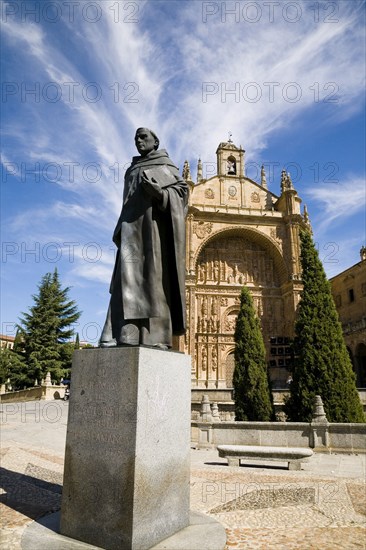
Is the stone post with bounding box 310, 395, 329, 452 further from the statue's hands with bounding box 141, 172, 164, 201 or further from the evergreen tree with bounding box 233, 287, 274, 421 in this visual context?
the statue's hands with bounding box 141, 172, 164, 201

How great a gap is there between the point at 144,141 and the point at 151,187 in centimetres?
71

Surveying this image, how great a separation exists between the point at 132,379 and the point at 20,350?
→ 33.7 meters

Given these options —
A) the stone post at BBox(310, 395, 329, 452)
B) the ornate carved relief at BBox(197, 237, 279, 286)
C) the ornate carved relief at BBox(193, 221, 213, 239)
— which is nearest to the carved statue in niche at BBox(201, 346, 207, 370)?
the ornate carved relief at BBox(197, 237, 279, 286)

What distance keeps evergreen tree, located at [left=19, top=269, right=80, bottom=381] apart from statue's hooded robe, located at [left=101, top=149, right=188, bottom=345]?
30.6 m

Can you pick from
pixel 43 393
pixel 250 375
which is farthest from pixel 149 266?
pixel 43 393

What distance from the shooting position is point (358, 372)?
28359 mm

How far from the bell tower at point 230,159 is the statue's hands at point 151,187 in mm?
31871

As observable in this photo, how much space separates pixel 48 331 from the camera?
3331 centimetres

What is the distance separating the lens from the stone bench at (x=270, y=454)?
24.5 ft

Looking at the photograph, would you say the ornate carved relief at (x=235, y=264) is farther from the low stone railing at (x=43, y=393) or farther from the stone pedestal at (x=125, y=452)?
the stone pedestal at (x=125, y=452)

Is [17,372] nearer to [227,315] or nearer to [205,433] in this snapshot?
[227,315]

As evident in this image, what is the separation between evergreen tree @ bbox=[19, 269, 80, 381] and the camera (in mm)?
31469

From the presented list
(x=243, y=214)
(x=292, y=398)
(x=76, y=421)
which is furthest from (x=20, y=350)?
(x=76, y=421)

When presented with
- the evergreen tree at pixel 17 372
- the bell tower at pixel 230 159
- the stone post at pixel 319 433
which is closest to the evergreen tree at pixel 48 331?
the evergreen tree at pixel 17 372
